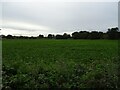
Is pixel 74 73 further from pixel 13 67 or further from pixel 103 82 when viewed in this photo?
pixel 13 67

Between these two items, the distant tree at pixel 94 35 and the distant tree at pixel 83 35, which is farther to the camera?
the distant tree at pixel 83 35

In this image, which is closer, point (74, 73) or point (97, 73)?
point (97, 73)

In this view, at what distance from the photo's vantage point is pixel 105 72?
618 centimetres

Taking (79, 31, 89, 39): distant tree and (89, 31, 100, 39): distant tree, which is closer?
(89, 31, 100, 39): distant tree

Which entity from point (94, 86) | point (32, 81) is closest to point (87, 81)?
point (94, 86)

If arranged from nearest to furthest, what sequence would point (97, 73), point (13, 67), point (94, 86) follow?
1. point (94, 86)
2. point (97, 73)
3. point (13, 67)

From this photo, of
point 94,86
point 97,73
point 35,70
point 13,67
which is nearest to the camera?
point 94,86

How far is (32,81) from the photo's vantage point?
18.6ft

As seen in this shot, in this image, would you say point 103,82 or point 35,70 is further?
point 35,70

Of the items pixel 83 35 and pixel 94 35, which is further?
pixel 83 35

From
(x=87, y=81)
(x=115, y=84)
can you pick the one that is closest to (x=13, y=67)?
(x=87, y=81)

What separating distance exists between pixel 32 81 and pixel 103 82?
5.10 feet

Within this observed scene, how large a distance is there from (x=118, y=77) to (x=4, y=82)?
2.62 metres

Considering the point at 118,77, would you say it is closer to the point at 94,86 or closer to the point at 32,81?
the point at 94,86
